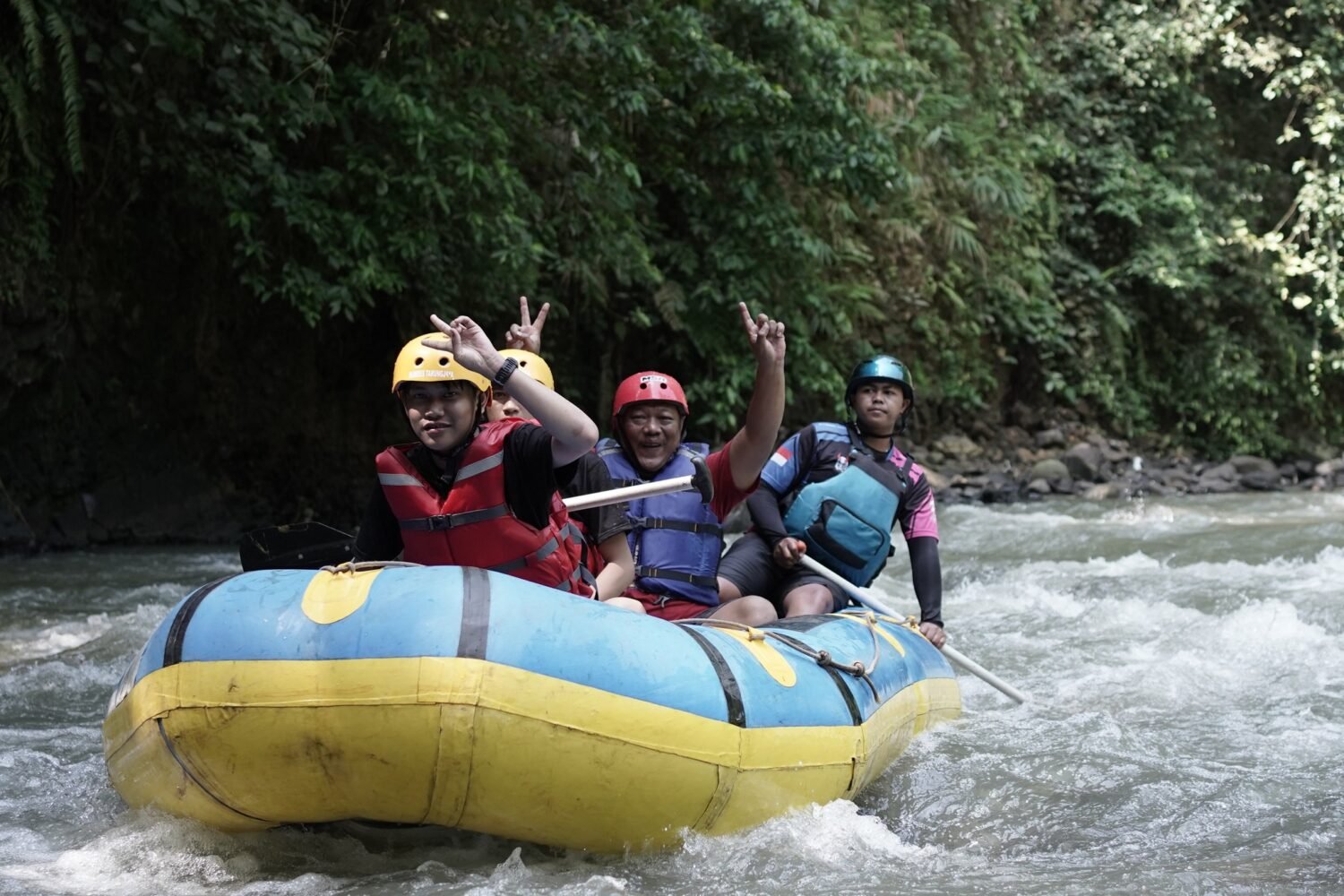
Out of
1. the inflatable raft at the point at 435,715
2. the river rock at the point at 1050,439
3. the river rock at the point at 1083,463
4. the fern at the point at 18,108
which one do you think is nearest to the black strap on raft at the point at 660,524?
the inflatable raft at the point at 435,715

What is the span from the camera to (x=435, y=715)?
9.07 feet

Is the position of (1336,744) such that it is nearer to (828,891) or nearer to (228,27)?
(828,891)

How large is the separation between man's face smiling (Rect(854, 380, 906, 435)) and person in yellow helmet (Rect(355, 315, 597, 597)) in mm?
1877

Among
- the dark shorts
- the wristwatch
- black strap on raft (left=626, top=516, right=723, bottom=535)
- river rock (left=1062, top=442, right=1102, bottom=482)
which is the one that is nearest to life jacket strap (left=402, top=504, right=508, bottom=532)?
the wristwatch

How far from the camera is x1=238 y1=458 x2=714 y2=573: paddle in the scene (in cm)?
377

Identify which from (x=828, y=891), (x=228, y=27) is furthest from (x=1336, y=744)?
(x=228, y=27)

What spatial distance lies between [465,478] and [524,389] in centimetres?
51

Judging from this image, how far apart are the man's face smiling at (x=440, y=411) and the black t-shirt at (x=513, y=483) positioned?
6 centimetres

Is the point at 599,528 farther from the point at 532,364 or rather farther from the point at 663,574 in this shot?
the point at 532,364

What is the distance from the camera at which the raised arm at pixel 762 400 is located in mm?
3361

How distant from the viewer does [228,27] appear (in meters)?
7.75

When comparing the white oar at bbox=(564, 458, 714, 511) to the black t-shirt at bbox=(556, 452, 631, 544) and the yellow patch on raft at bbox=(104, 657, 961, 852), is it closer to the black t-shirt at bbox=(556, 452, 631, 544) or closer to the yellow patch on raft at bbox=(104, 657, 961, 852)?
the black t-shirt at bbox=(556, 452, 631, 544)

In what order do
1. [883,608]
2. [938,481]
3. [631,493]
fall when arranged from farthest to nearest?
[938,481]
[883,608]
[631,493]

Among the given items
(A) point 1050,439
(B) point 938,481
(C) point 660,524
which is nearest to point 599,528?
(C) point 660,524
